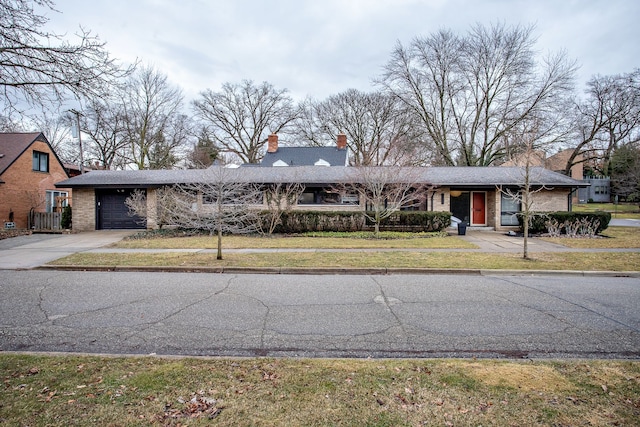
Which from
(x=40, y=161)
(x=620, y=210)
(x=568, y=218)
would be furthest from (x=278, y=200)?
(x=620, y=210)

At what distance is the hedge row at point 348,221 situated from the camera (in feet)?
61.7

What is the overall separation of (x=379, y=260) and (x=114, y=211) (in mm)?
17855

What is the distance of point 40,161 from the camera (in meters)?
24.0

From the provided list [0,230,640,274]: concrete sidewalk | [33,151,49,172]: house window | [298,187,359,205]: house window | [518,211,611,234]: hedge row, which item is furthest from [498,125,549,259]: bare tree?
[33,151,49,172]: house window

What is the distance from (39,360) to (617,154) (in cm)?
5076

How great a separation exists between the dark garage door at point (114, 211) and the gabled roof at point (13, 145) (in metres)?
5.43

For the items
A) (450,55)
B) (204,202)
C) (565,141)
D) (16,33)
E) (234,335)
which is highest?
(450,55)

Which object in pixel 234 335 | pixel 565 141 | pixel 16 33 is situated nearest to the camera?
pixel 234 335

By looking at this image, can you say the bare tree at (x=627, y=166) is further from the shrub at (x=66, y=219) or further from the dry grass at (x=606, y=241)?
the shrub at (x=66, y=219)

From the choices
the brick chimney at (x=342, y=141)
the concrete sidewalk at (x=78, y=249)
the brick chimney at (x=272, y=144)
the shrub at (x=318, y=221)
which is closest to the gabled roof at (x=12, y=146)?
the concrete sidewalk at (x=78, y=249)

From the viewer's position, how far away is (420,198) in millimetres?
20391

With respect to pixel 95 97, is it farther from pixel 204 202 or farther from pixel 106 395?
pixel 204 202

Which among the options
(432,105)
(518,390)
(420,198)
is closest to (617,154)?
(432,105)

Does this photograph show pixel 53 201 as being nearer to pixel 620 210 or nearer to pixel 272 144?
pixel 272 144
